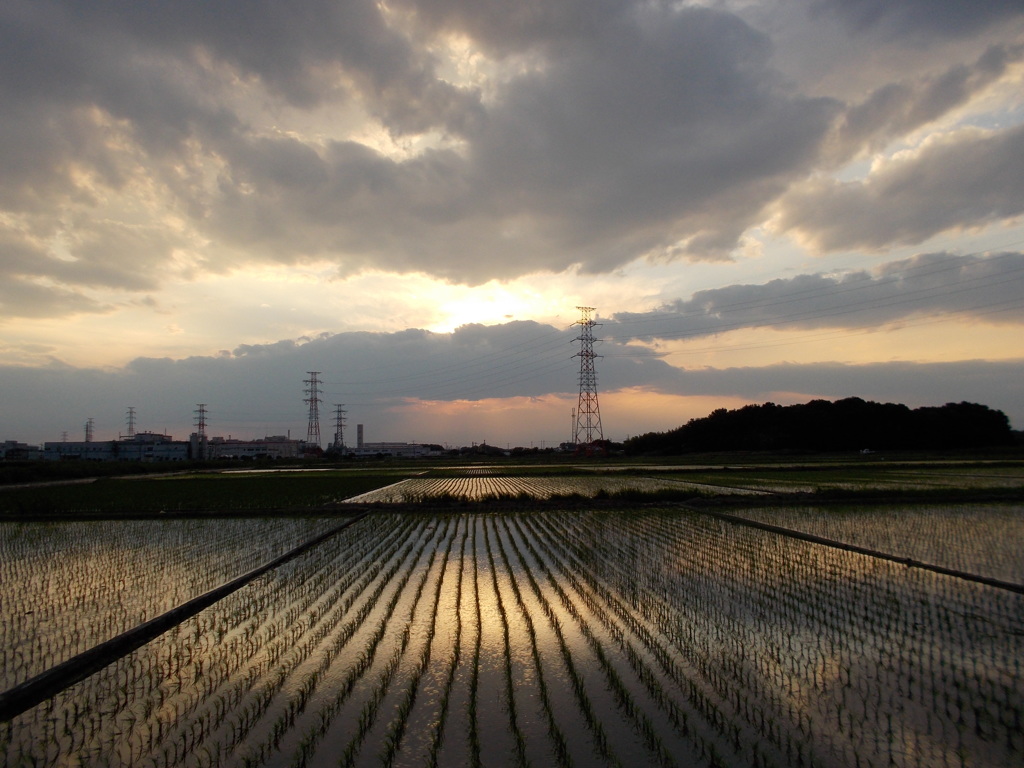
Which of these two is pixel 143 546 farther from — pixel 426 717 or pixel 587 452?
pixel 587 452

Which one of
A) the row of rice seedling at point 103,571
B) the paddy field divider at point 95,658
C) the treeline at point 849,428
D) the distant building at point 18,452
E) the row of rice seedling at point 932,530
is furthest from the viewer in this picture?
the distant building at point 18,452

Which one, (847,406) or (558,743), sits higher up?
(847,406)

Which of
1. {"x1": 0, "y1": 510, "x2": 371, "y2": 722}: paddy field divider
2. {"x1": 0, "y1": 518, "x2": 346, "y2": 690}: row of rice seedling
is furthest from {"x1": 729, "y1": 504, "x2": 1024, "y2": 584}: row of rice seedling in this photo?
{"x1": 0, "y1": 518, "x2": 346, "y2": 690}: row of rice seedling

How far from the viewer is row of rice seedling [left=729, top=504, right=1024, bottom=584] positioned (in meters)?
8.71

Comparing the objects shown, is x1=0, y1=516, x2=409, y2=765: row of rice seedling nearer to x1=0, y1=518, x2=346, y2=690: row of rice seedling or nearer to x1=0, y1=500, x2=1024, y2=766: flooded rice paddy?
x1=0, y1=500, x2=1024, y2=766: flooded rice paddy

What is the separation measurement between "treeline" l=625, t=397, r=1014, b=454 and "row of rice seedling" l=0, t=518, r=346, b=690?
56035 millimetres

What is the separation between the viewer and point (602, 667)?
15.3 ft

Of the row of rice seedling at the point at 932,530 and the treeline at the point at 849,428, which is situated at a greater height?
the treeline at the point at 849,428

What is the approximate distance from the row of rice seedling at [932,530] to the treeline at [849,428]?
47.2 meters

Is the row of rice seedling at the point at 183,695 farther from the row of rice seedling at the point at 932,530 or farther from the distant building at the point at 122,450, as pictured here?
the distant building at the point at 122,450

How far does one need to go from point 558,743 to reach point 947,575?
6.77 meters

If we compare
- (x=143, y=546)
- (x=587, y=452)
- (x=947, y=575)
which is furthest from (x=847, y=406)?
(x=143, y=546)

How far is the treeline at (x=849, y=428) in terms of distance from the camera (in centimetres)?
5544

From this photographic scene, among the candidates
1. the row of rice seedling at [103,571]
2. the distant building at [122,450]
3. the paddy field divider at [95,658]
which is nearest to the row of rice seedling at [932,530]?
the paddy field divider at [95,658]
